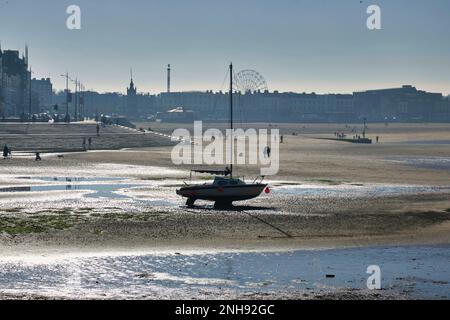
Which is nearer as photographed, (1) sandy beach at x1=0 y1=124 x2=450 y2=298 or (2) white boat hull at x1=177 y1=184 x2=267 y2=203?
(1) sandy beach at x1=0 y1=124 x2=450 y2=298

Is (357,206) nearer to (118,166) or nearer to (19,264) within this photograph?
(19,264)

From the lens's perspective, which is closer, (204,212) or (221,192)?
(204,212)

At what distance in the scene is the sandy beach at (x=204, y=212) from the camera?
32.2 meters

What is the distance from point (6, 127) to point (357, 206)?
76103 mm

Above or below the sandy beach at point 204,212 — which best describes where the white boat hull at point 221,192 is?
above

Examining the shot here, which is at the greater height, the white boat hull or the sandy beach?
the white boat hull

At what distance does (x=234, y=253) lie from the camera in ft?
98.5

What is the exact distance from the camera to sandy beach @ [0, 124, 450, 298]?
32156 millimetres

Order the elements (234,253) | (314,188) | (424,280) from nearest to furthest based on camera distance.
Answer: (424,280) < (234,253) < (314,188)

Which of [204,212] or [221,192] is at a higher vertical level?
[221,192]

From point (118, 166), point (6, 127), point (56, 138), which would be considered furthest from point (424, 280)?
point (6, 127)

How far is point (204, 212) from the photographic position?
4091 cm

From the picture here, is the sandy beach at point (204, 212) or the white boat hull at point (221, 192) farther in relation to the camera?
the white boat hull at point (221, 192)
